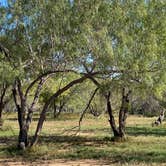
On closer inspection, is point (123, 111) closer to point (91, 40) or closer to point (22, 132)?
point (22, 132)

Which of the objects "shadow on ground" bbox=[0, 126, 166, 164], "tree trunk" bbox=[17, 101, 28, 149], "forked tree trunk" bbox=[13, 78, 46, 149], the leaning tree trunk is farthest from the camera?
the leaning tree trunk

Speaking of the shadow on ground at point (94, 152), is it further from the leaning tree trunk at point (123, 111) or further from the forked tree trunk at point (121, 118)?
the leaning tree trunk at point (123, 111)

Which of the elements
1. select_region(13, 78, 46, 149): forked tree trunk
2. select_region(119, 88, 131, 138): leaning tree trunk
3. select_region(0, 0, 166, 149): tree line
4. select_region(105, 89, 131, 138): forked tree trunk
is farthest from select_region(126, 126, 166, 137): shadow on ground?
select_region(0, 0, 166, 149): tree line

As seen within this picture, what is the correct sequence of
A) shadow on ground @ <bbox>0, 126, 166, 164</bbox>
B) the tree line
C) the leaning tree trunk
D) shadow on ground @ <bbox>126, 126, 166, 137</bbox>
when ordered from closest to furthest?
the tree line → shadow on ground @ <bbox>0, 126, 166, 164</bbox> → the leaning tree trunk → shadow on ground @ <bbox>126, 126, 166, 137</bbox>

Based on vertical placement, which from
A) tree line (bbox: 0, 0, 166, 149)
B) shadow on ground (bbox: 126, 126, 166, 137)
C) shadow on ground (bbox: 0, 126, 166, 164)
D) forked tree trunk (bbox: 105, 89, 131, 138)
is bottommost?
shadow on ground (bbox: 0, 126, 166, 164)

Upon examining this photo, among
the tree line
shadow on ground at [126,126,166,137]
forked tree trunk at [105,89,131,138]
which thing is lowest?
shadow on ground at [126,126,166,137]

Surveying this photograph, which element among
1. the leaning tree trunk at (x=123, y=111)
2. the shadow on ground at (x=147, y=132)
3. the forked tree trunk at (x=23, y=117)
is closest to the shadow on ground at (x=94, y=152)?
the forked tree trunk at (x=23, y=117)

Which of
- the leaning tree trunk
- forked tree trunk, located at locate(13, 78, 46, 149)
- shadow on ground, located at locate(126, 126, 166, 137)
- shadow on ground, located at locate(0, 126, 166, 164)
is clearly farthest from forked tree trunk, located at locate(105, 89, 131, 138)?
forked tree trunk, located at locate(13, 78, 46, 149)

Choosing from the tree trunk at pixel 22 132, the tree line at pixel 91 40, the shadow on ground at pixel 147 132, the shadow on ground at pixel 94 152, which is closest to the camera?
the tree line at pixel 91 40

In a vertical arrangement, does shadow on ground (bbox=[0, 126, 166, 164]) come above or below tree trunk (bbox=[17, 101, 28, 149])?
below

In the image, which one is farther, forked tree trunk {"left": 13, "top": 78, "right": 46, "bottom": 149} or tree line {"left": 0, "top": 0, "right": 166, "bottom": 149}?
forked tree trunk {"left": 13, "top": 78, "right": 46, "bottom": 149}

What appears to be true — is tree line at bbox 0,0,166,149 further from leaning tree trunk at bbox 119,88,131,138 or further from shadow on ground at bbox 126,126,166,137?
shadow on ground at bbox 126,126,166,137

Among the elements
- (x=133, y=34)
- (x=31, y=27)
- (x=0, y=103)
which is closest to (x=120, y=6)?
(x=133, y=34)

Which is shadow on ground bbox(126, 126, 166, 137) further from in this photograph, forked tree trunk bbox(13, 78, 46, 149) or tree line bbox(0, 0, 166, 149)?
tree line bbox(0, 0, 166, 149)
